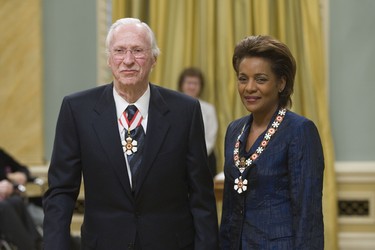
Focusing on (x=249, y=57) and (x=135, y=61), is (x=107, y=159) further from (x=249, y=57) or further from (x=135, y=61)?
(x=249, y=57)

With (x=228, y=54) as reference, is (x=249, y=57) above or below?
below

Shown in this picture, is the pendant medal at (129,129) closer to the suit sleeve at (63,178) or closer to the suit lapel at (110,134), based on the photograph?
the suit lapel at (110,134)

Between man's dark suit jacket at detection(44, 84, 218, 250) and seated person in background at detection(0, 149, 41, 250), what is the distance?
293 centimetres

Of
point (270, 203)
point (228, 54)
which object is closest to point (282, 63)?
point (270, 203)

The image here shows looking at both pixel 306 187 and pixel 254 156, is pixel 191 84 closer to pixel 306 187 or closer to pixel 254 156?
pixel 254 156

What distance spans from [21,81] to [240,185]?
188 inches

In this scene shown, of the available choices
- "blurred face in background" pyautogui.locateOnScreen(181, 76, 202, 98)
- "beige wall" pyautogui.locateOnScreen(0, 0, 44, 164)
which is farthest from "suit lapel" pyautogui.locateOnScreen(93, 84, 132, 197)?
"beige wall" pyautogui.locateOnScreen(0, 0, 44, 164)

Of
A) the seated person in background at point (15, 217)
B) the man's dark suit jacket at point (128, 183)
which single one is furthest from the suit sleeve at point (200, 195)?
the seated person in background at point (15, 217)

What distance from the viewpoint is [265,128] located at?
314 centimetres

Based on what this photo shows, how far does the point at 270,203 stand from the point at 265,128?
1.02 ft

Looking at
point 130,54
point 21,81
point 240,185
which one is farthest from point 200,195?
point 21,81

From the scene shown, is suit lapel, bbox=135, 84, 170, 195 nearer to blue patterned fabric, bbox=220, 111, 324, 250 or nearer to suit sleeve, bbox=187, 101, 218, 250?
suit sleeve, bbox=187, 101, 218, 250

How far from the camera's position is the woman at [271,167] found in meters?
2.95

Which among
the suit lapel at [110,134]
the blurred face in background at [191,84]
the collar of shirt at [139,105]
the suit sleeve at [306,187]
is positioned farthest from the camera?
the blurred face in background at [191,84]
